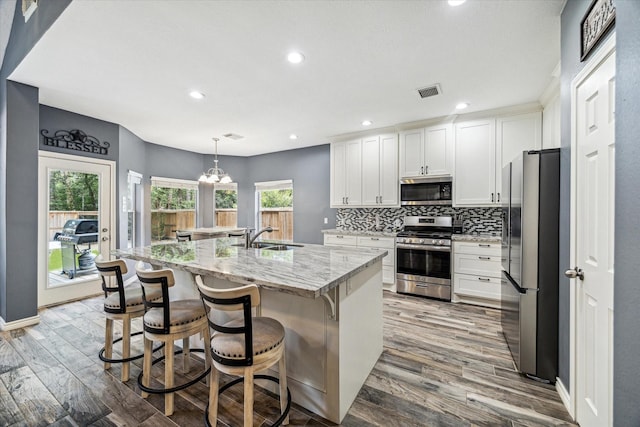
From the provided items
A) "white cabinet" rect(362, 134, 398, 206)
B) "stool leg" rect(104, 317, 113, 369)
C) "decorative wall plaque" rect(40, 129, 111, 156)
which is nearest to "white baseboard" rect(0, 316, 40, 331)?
"stool leg" rect(104, 317, 113, 369)

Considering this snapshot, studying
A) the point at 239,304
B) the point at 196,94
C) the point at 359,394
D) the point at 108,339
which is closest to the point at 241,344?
the point at 239,304

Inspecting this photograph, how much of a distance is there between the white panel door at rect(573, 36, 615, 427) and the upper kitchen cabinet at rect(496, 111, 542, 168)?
6.99 ft

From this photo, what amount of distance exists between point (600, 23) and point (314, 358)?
243 cm

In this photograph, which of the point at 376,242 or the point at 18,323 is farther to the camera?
the point at 376,242

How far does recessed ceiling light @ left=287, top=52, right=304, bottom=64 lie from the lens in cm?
234

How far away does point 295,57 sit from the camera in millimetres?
2387

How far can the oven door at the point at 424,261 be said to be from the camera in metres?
3.72

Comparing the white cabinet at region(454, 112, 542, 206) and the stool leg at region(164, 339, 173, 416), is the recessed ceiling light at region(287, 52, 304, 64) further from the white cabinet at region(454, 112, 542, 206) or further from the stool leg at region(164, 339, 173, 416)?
the white cabinet at region(454, 112, 542, 206)

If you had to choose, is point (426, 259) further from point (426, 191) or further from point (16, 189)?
point (16, 189)

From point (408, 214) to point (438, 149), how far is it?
1161 mm

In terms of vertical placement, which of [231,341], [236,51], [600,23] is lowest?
[231,341]

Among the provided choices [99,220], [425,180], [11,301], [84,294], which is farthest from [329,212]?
[11,301]

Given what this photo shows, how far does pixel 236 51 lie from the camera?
2.30 meters

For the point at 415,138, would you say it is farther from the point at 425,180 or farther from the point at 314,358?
the point at 314,358
